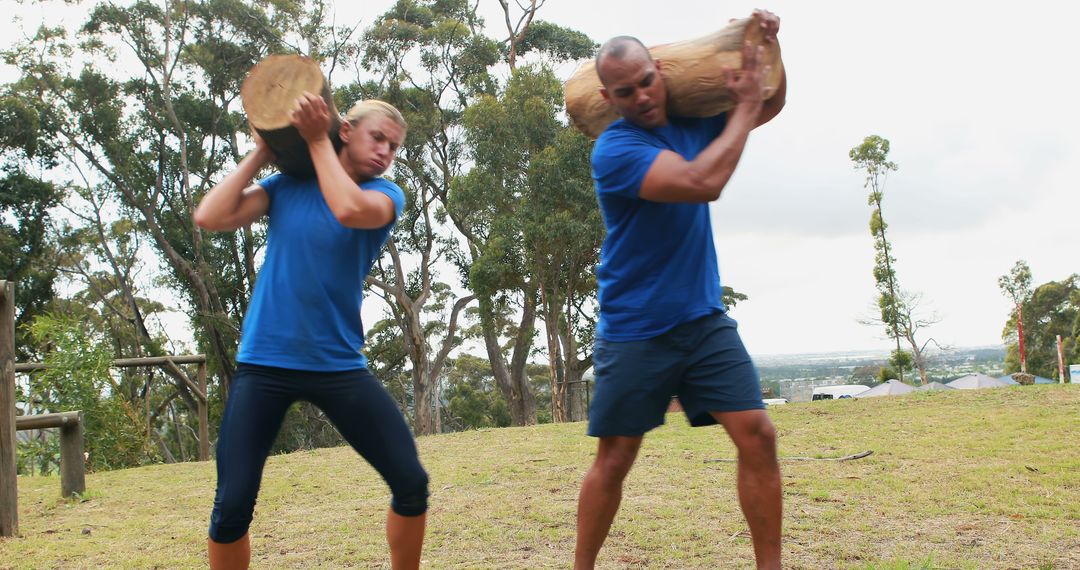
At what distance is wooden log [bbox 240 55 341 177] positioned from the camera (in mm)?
2736

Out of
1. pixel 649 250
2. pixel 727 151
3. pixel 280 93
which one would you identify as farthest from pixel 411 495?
pixel 727 151

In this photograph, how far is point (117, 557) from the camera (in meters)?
4.51

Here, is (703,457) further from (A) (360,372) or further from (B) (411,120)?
(B) (411,120)

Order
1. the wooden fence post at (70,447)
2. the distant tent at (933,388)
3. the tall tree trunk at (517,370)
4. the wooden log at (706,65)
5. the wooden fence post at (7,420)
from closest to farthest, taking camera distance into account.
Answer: the wooden log at (706,65) → the wooden fence post at (7,420) → the wooden fence post at (70,447) → the distant tent at (933,388) → the tall tree trunk at (517,370)

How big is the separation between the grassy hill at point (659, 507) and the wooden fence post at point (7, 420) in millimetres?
156

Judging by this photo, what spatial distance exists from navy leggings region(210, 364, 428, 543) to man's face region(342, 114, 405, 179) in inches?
25.5

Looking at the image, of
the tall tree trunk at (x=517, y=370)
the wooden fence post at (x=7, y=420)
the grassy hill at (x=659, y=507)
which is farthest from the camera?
the tall tree trunk at (x=517, y=370)

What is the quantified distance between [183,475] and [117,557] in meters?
3.92

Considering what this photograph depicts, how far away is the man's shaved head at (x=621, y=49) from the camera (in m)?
2.64

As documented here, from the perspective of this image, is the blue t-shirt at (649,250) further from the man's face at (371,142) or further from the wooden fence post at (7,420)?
the wooden fence post at (7,420)

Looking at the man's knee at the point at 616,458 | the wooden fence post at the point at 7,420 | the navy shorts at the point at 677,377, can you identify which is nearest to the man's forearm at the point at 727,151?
the navy shorts at the point at 677,377

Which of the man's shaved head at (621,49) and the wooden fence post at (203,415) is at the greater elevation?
the man's shaved head at (621,49)

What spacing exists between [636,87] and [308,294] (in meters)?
1.16

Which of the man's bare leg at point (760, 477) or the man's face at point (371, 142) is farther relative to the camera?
the man's face at point (371, 142)
